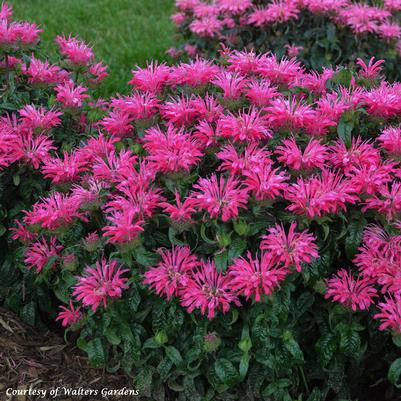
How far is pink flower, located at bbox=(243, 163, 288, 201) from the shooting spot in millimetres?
1774

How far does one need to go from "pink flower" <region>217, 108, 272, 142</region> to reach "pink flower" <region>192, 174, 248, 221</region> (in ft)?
0.53

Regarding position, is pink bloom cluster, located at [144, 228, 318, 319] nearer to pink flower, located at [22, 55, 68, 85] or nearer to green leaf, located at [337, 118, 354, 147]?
green leaf, located at [337, 118, 354, 147]

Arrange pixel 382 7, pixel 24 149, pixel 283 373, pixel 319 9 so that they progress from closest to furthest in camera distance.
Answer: pixel 283 373
pixel 24 149
pixel 319 9
pixel 382 7

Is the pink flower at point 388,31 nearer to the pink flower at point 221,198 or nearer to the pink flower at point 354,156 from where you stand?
the pink flower at point 354,156

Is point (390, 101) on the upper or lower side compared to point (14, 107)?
upper

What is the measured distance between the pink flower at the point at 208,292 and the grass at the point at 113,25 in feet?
9.22

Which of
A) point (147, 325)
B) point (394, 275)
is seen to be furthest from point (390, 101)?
point (147, 325)

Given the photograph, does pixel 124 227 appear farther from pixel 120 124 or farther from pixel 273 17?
pixel 273 17

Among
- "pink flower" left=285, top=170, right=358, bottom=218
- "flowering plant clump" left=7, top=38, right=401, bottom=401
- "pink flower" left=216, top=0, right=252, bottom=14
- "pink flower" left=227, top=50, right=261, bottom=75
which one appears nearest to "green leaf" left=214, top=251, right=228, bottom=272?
"flowering plant clump" left=7, top=38, right=401, bottom=401

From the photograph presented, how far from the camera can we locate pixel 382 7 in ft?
13.8

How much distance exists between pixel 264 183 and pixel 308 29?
7.85 ft

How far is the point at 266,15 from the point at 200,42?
587mm

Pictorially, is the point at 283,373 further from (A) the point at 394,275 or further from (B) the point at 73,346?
(B) the point at 73,346

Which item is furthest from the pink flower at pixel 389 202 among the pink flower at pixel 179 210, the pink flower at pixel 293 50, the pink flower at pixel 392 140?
the pink flower at pixel 293 50
